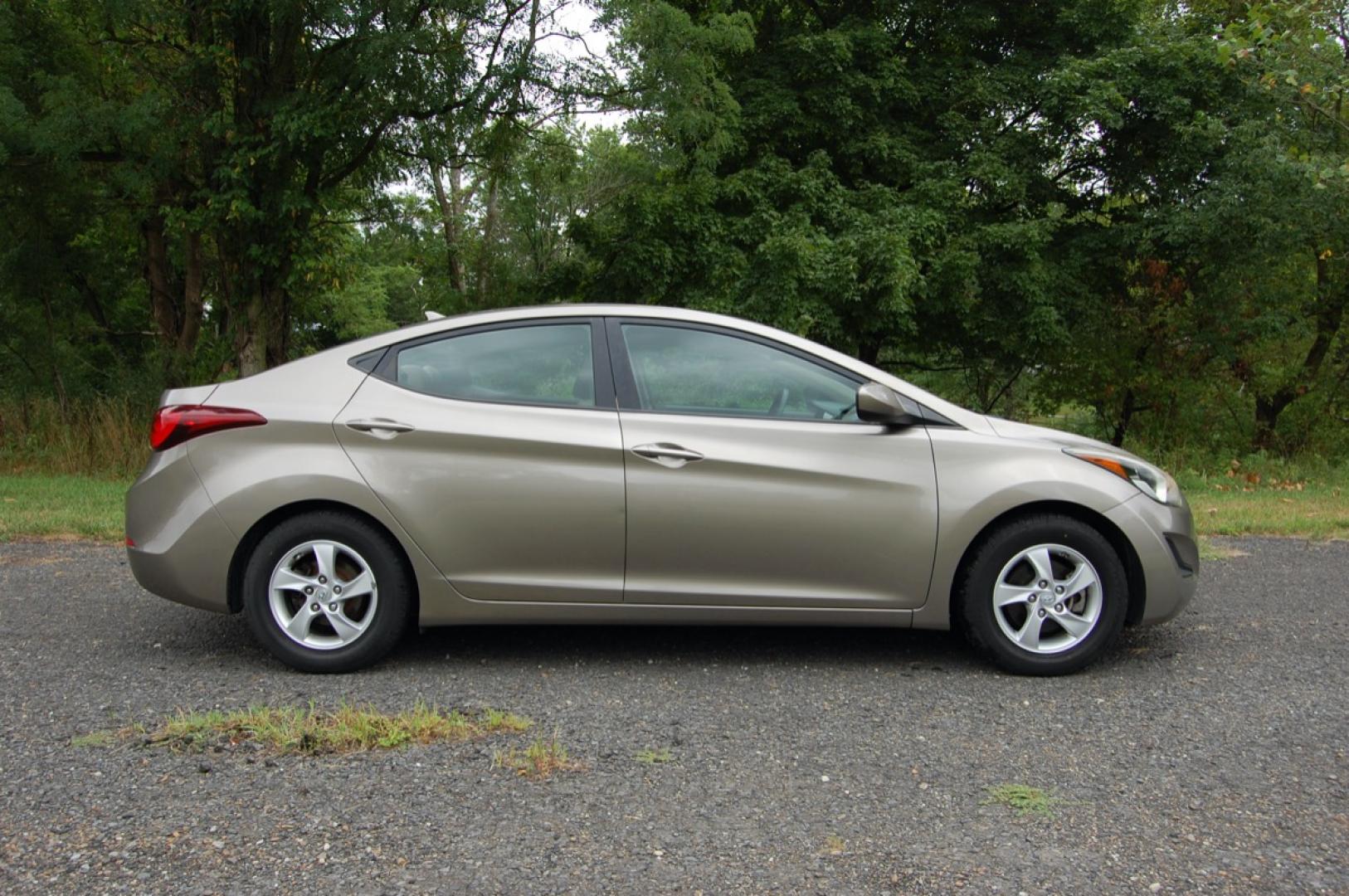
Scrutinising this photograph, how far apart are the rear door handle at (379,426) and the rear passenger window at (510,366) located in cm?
22

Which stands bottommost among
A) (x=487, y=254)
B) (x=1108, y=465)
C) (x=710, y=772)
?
(x=710, y=772)

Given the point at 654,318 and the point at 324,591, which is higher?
the point at 654,318

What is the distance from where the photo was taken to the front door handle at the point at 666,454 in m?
4.68

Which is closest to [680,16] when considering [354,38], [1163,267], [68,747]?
[354,38]

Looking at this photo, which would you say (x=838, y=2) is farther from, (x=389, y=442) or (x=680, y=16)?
(x=389, y=442)

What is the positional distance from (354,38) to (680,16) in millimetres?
3874

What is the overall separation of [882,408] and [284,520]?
2654 mm

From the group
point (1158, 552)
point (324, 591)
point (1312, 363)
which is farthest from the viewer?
point (1312, 363)

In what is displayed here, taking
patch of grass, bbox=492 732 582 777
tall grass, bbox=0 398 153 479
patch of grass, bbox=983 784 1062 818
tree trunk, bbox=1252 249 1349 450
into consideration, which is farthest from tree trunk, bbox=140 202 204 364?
tree trunk, bbox=1252 249 1349 450

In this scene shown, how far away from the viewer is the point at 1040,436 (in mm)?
4949

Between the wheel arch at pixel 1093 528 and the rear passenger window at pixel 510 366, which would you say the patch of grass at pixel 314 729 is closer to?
the rear passenger window at pixel 510 366

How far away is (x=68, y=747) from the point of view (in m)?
3.82

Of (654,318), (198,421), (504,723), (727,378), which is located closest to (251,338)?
(198,421)

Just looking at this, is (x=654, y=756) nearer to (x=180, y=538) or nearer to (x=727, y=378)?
(x=727, y=378)
